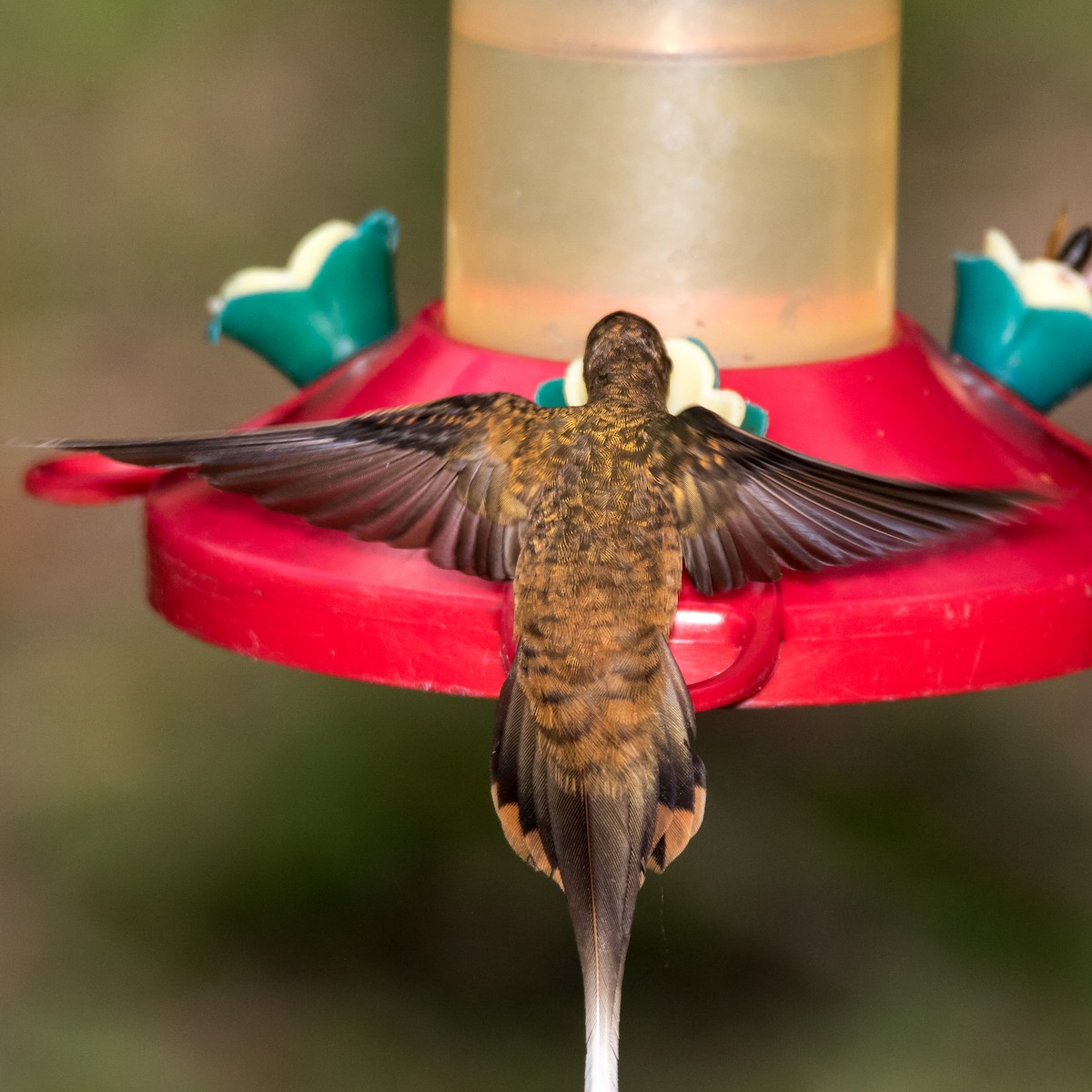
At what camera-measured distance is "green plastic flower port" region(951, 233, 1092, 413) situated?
106 inches

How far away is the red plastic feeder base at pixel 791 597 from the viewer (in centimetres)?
203

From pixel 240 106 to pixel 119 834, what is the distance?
2.15 metres

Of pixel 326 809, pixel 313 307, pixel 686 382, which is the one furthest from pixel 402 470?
pixel 326 809

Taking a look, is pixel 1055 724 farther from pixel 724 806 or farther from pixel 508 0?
pixel 508 0

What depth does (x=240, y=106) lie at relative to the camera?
511 centimetres

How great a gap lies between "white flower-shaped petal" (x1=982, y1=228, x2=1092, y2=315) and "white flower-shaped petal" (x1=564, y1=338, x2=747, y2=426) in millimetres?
665

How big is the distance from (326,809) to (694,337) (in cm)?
330

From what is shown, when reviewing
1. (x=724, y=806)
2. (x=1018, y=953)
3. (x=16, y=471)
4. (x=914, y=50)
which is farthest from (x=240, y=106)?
(x=1018, y=953)

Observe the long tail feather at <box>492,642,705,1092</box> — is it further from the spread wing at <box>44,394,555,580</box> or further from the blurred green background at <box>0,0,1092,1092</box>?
the blurred green background at <box>0,0,1092,1092</box>

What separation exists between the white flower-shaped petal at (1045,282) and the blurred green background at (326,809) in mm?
2205

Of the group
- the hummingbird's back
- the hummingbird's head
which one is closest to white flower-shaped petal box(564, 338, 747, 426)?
the hummingbird's head

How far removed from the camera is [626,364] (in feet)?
7.19

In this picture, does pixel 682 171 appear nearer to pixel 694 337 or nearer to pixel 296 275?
pixel 694 337

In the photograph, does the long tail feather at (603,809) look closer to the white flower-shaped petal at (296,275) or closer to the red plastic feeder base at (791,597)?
the red plastic feeder base at (791,597)
